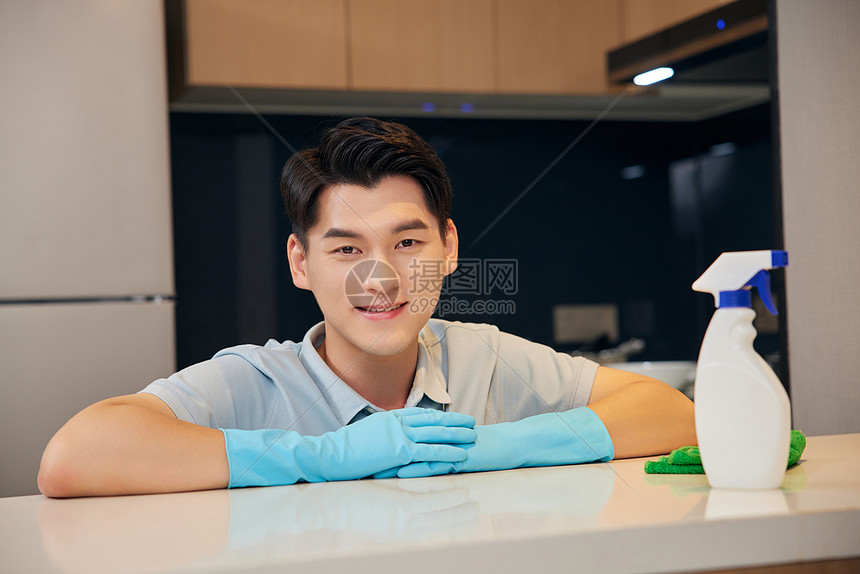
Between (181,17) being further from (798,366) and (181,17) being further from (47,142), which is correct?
(798,366)

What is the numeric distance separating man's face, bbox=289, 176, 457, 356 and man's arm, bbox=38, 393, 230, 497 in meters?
0.35

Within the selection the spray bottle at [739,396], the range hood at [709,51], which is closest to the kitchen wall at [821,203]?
the range hood at [709,51]

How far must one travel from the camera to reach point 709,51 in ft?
5.82

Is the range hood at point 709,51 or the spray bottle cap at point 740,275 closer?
the spray bottle cap at point 740,275

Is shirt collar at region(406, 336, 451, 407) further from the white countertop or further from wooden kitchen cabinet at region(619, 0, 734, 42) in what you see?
wooden kitchen cabinet at region(619, 0, 734, 42)

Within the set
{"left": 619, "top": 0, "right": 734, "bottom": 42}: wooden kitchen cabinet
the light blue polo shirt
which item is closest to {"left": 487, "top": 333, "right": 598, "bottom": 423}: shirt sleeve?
the light blue polo shirt

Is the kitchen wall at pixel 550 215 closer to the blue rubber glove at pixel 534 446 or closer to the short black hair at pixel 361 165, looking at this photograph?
the short black hair at pixel 361 165

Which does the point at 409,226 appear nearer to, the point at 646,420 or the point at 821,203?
the point at 646,420

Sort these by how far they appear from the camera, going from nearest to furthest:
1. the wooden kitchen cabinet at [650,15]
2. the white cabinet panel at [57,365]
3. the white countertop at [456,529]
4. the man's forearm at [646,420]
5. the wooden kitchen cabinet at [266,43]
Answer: the white countertop at [456,529] → the man's forearm at [646,420] → the white cabinet panel at [57,365] → the wooden kitchen cabinet at [266,43] → the wooden kitchen cabinet at [650,15]

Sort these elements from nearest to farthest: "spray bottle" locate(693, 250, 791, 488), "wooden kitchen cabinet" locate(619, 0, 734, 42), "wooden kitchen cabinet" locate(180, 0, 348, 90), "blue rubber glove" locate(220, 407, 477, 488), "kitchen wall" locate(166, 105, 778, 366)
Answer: "spray bottle" locate(693, 250, 791, 488) < "blue rubber glove" locate(220, 407, 477, 488) < "wooden kitchen cabinet" locate(180, 0, 348, 90) < "wooden kitchen cabinet" locate(619, 0, 734, 42) < "kitchen wall" locate(166, 105, 778, 366)

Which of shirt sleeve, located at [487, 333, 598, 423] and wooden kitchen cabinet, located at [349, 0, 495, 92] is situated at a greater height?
wooden kitchen cabinet, located at [349, 0, 495, 92]

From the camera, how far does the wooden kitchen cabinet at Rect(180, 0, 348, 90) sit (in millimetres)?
1799

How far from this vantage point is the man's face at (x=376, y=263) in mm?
1091

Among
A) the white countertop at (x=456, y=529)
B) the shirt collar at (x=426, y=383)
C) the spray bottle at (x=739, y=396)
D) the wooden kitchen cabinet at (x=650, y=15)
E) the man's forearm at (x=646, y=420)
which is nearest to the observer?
the white countertop at (x=456, y=529)
